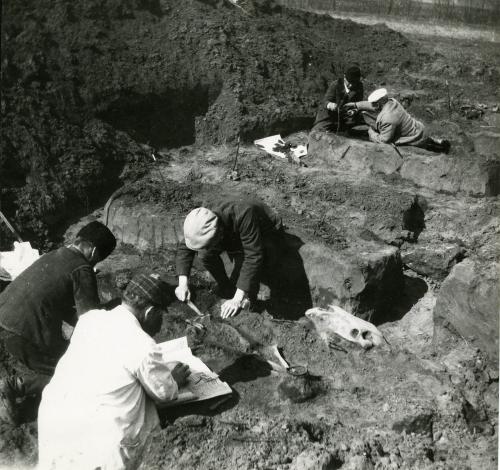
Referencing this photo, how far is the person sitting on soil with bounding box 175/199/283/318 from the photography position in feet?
12.9

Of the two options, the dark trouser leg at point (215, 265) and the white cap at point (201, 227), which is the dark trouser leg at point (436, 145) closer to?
the dark trouser leg at point (215, 265)

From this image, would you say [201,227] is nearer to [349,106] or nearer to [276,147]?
[276,147]

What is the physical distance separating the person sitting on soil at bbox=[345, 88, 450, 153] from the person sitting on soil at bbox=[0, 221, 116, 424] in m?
4.75

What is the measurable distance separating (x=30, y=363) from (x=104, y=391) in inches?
45.6

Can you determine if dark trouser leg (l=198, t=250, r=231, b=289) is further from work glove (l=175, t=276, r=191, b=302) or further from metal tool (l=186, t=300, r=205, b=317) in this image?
metal tool (l=186, t=300, r=205, b=317)

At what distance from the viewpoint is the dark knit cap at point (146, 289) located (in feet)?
9.46

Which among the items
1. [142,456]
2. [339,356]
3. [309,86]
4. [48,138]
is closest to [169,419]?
[142,456]

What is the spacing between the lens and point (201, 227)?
153 inches

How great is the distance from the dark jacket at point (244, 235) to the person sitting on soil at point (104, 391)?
1340 mm

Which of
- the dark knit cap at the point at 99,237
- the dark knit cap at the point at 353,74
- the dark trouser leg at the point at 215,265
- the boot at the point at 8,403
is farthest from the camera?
the dark knit cap at the point at 353,74

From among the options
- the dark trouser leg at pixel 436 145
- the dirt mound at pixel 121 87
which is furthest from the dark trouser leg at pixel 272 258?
the dark trouser leg at pixel 436 145

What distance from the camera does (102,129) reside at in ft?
23.6

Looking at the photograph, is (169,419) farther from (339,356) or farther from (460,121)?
(460,121)

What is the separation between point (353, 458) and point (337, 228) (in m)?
2.87
